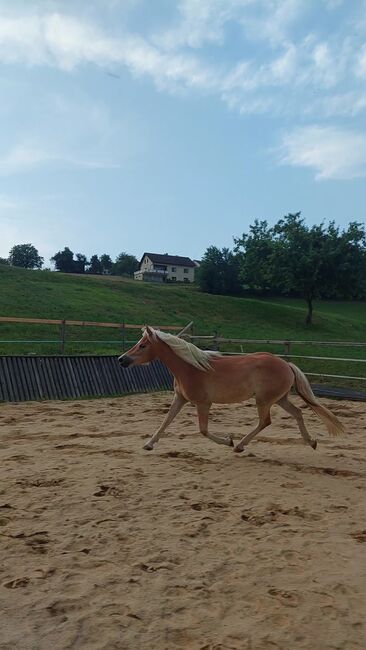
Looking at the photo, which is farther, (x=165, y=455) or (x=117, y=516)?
Answer: (x=165, y=455)

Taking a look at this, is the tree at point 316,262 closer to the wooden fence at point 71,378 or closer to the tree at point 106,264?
the wooden fence at point 71,378

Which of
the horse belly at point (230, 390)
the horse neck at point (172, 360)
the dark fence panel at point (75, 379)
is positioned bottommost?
the dark fence panel at point (75, 379)

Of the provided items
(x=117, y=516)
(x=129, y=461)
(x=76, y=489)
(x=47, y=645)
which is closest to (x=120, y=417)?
(x=129, y=461)

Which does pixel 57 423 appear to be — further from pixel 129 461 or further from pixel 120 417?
pixel 129 461

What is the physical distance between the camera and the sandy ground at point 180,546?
8.83 ft

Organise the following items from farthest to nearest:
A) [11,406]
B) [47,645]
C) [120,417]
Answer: [11,406]
[120,417]
[47,645]

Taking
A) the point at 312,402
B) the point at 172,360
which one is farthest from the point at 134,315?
the point at 312,402

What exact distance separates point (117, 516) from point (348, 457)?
346 cm

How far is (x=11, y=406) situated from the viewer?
977 cm

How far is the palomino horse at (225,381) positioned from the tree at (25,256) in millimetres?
81134

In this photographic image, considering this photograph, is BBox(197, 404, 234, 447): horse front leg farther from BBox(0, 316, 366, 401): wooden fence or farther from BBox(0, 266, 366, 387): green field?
BBox(0, 266, 366, 387): green field

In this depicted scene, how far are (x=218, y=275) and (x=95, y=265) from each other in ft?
145

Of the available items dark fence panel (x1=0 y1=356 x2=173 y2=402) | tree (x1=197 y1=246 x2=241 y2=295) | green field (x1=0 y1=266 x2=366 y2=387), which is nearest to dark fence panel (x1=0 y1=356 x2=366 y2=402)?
dark fence panel (x1=0 y1=356 x2=173 y2=402)

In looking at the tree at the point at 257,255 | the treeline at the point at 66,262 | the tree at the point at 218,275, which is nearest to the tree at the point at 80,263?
the treeline at the point at 66,262
